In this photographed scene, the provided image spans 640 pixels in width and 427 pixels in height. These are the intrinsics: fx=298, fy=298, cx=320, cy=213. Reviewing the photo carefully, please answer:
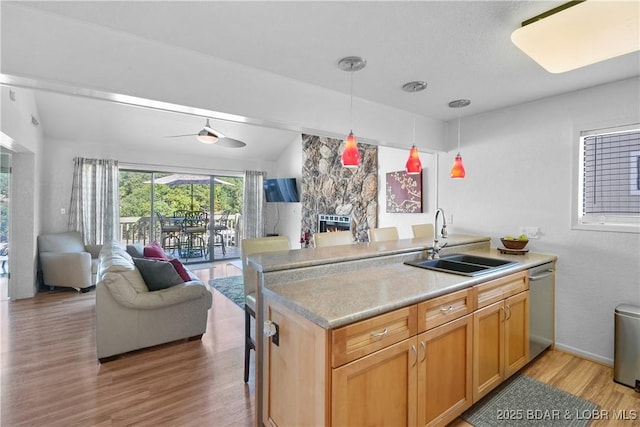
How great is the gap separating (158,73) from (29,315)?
3685 millimetres

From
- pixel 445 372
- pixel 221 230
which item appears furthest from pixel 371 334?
pixel 221 230

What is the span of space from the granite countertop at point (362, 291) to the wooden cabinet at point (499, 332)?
0.13 m

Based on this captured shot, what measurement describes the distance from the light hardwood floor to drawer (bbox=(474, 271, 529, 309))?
2.53ft

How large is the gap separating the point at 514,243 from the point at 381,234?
127cm

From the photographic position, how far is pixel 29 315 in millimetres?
3602

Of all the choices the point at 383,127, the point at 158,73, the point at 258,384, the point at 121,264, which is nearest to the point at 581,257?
the point at 383,127

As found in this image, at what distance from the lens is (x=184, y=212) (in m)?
6.68

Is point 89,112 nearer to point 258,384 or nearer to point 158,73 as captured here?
point 158,73

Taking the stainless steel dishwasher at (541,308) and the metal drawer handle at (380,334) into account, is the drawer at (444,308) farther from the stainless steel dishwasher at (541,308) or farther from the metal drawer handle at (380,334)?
the stainless steel dishwasher at (541,308)

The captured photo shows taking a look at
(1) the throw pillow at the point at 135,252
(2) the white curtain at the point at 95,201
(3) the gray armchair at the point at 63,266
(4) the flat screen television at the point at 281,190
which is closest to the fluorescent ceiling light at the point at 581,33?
(1) the throw pillow at the point at 135,252

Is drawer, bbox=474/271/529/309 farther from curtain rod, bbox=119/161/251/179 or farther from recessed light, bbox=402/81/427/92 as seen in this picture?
curtain rod, bbox=119/161/251/179

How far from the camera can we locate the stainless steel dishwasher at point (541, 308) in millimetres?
2480

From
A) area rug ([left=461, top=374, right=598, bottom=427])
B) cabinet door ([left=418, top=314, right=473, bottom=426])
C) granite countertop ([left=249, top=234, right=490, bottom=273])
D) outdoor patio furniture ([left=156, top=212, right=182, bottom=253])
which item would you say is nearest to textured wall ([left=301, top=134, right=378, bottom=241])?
granite countertop ([left=249, top=234, right=490, bottom=273])

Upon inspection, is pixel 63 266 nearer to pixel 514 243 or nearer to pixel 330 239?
pixel 330 239
